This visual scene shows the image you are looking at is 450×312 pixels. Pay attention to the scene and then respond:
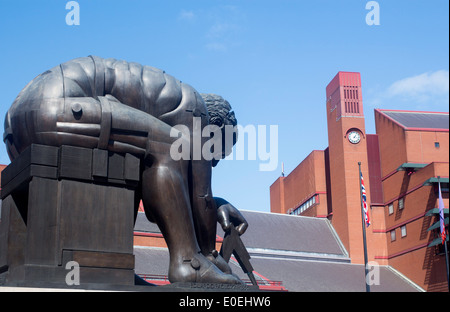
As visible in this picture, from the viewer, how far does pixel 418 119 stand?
42469 millimetres

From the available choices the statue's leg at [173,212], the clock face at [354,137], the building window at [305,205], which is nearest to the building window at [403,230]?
the clock face at [354,137]

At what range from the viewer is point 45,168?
573cm

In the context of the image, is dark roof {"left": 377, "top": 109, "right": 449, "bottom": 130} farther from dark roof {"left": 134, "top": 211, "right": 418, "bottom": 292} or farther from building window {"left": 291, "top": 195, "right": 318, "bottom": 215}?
dark roof {"left": 134, "top": 211, "right": 418, "bottom": 292}

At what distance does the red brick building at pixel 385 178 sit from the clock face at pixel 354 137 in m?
0.07

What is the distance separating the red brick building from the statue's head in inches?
1171

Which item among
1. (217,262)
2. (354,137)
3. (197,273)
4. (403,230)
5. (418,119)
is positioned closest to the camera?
(197,273)

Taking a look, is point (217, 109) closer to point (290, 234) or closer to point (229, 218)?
point (229, 218)

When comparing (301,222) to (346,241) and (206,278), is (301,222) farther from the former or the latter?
(206,278)

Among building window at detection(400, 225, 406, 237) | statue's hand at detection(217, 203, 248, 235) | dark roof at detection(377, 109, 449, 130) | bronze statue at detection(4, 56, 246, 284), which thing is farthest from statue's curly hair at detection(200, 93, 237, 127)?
dark roof at detection(377, 109, 449, 130)

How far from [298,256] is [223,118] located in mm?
32147

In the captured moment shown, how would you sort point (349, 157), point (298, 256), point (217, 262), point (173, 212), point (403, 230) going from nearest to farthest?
point (173, 212) < point (217, 262) < point (298, 256) < point (403, 230) < point (349, 157)

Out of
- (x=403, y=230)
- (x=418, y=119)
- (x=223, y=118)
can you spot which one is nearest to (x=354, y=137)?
(x=418, y=119)

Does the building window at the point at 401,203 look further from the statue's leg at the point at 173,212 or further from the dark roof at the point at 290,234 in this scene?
the statue's leg at the point at 173,212

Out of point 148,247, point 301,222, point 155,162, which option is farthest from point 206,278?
point 301,222
